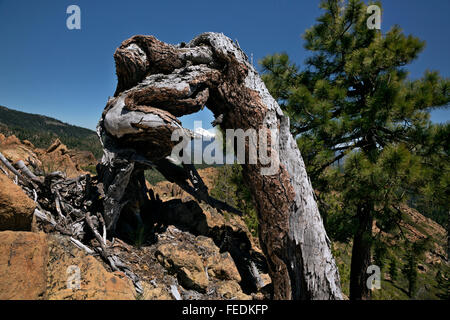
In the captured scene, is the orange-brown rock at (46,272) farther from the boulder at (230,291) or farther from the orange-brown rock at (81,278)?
the boulder at (230,291)

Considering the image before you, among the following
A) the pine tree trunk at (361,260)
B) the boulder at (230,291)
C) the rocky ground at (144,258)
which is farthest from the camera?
the pine tree trunk at (361,260)

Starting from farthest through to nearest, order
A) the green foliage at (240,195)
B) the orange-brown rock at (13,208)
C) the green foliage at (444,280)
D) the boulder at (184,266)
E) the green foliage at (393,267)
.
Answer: the green foliage at (240,195), the green foliage at (444,280), the green foliage at (393,267), the boulder at (184,266), the orange-brown rock at (13,208)

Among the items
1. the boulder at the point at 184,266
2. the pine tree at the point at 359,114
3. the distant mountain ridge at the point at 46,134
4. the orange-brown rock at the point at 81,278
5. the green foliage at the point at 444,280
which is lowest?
the green foliage at the point at 444,280

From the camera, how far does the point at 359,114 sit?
352 centimetres

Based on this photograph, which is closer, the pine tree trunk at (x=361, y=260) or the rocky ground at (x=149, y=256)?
the rocky ground at (x=149, y=256)

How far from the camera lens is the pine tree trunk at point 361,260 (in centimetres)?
373

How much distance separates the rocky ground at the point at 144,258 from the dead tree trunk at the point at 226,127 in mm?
836

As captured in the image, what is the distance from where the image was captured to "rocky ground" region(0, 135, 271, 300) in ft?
4.67

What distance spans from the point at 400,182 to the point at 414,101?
4.06 feet

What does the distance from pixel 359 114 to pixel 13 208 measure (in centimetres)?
469

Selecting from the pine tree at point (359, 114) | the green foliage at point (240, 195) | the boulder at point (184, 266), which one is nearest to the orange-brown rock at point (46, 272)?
the boulder at point (184, 266)

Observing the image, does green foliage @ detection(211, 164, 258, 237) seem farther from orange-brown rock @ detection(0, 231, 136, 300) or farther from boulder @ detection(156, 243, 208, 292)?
orange-brown rock @ detection(0, 231, 136, 300)

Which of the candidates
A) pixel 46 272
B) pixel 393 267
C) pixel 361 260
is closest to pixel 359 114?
pixel 361 260
